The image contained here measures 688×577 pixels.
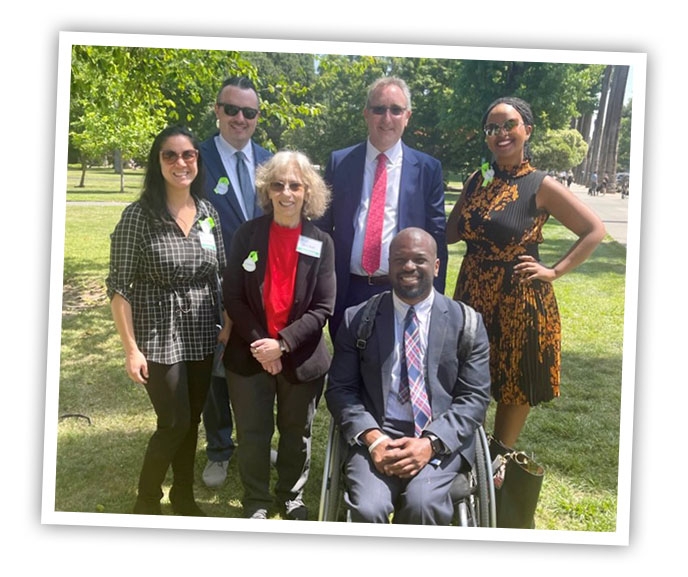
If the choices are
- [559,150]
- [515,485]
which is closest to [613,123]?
[559,150]

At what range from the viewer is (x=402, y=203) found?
11.3 ft

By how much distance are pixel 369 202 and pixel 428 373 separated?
105 cm

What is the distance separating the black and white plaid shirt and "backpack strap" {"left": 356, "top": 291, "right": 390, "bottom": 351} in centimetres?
79

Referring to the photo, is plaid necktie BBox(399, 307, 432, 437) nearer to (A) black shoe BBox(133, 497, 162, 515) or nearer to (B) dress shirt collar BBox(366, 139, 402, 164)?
(B) dress shirt collar BBox(366, 139, 402, 164)

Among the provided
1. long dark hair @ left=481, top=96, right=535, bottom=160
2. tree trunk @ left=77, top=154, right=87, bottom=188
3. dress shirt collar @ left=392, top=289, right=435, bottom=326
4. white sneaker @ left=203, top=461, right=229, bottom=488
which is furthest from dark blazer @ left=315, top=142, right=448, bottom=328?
tree trunk @ left=77, top=154, right=87, bottom=188

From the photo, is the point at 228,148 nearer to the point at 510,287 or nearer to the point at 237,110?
the point at 237,110

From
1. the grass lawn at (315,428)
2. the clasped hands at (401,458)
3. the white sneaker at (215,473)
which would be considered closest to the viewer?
the clasped hands at (401,458)

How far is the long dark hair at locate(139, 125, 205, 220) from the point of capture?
118 inches

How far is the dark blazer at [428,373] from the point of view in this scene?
3.01m

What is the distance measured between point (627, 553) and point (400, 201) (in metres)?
2.43

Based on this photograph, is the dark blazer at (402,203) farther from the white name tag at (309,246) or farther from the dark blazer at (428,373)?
the dark blazer at (428,373)

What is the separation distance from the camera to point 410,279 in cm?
300

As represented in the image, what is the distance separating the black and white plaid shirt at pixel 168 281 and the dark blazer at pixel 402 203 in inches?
26.2

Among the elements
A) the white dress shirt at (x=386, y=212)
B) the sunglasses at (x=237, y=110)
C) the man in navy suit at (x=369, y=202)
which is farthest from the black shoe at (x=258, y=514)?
the sunglasses at (x=237, y=110)
